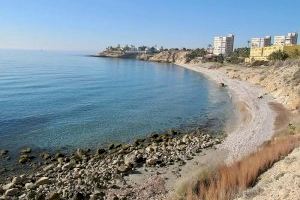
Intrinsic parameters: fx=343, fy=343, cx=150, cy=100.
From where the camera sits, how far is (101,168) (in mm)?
21938

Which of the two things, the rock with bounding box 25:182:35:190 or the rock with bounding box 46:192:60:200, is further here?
the rock with bounding box 25:182:35:190

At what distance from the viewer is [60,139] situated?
29.9 meters

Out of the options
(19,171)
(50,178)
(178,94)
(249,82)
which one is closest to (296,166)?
(50,178)

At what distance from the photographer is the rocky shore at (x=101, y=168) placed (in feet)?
57.9

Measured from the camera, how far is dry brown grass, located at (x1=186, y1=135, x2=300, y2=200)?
1363 cm

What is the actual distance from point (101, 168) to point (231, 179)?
9738 mm

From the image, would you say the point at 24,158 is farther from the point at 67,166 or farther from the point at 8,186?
the point at 8,186

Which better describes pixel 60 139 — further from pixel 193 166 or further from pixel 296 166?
pixel 296 166

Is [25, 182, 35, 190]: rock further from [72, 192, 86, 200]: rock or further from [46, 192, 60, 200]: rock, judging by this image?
[72, 192, 86, 200]: rock

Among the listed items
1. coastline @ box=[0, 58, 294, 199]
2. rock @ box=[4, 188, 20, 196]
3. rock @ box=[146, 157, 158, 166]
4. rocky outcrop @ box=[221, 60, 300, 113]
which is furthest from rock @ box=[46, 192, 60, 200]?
rocky outcrop @ box=[221, 60, 300, 113]

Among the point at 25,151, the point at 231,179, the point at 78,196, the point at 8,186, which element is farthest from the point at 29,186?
the point at 231,179

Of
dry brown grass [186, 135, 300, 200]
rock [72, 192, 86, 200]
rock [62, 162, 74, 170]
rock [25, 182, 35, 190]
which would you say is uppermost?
dry brown grass [186, 135, 300, 200]

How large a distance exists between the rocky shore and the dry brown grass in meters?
3.06

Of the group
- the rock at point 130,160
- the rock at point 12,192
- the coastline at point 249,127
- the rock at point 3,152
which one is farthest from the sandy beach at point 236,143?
the rock at point 3,152
